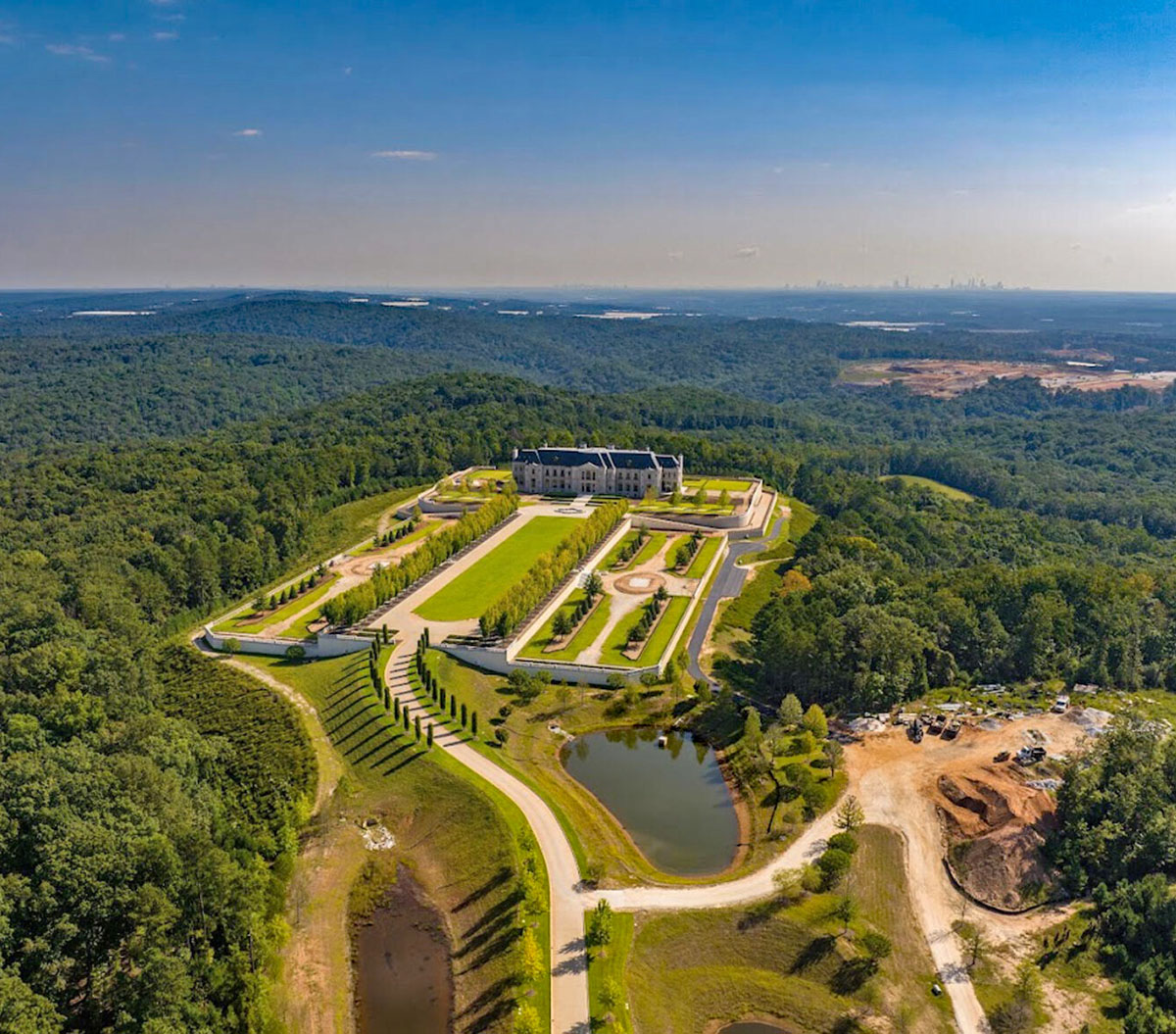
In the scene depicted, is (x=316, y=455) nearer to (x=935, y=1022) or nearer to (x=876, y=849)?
(x=876, y=849)

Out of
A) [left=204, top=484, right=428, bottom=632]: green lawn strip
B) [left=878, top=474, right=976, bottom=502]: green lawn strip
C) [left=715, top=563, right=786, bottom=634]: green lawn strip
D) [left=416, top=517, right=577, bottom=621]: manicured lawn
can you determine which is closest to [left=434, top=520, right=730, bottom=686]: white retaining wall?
[left=416, top=517, right=577, bottom=621]: manicured lawn

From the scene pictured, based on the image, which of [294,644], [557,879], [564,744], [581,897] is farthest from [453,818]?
[294,644]

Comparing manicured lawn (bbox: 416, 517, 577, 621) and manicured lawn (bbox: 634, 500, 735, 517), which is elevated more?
manicured lawn (bbox: 634, 500, 735, 517)

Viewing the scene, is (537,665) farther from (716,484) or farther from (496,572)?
(716,484)

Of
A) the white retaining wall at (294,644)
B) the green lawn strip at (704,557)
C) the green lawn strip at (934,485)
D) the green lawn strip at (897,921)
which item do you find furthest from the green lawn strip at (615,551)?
the green lawn strip at (934,485)

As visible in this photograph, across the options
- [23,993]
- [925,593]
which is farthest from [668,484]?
[23,993]

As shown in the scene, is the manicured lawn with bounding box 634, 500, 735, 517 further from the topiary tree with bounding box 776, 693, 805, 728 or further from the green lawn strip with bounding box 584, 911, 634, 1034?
the green lawn strip with bounding box 584, 911, 634, 1034
